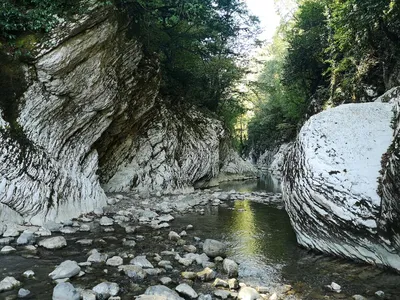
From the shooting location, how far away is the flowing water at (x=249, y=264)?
4.88 meters

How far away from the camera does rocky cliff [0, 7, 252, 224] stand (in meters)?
8.09

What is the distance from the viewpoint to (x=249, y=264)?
6.32 metres

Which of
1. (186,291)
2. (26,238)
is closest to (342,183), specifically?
(186,291)

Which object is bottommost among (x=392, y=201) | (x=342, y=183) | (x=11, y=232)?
(x=11, y=232)

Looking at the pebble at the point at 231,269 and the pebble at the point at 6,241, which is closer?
the pebble at the point at 231,269

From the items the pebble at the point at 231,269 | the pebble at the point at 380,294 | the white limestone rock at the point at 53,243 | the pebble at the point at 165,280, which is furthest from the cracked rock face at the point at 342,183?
the white limestone rock at the point at 53,243

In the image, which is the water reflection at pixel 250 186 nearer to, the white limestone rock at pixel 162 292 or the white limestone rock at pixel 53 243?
the white limestone rock at pixel 53 243

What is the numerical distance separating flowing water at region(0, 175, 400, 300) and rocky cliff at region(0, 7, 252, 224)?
2.05 m

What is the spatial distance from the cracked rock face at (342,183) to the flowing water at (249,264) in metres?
0.42

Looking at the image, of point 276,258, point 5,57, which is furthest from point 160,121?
point 276,258

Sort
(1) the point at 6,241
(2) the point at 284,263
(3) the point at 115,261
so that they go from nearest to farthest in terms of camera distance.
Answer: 1. (3) the point at 115,261
2. (1) the point at 6,241
3. (2) the point at 284,263

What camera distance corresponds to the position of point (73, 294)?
4129 millimetres

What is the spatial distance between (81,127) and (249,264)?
26.5 feet

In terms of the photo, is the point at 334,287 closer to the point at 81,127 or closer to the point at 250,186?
the point at 81,127
